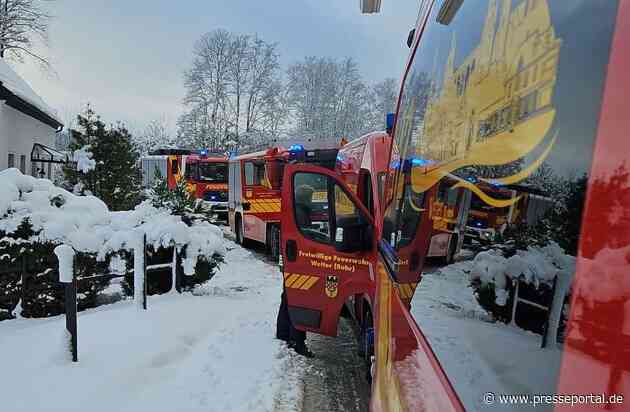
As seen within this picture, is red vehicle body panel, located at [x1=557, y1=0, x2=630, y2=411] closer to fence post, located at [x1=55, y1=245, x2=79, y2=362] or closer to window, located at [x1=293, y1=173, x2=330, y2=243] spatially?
window, located at [x1=293, y1=173, x2=330, y2=243]

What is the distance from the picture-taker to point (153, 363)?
4.01 meters

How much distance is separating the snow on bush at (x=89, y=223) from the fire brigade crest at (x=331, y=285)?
2.48 metres

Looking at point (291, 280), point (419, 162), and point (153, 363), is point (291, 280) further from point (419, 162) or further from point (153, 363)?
point (419, 162)

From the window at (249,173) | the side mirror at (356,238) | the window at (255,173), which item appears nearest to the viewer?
the side mirror at (356,238)

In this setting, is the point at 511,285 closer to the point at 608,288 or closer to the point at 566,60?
the point at 608,288

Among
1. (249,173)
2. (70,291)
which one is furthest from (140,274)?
(249,173)

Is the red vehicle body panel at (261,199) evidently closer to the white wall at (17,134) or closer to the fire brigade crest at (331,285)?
the fire brigade crest at (331,285)

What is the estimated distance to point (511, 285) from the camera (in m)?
0.88

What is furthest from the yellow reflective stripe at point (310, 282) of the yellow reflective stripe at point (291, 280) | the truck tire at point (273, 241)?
the truck tire at point (273, 241)

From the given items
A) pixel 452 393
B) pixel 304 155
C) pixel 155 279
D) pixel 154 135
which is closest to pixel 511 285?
pixel 452 393

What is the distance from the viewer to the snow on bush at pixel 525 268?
750 mm

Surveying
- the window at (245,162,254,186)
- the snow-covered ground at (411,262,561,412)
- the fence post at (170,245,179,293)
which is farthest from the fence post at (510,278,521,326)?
the window at (245,162,254,186)

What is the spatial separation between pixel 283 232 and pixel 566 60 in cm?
357

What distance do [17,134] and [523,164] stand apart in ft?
62.4
